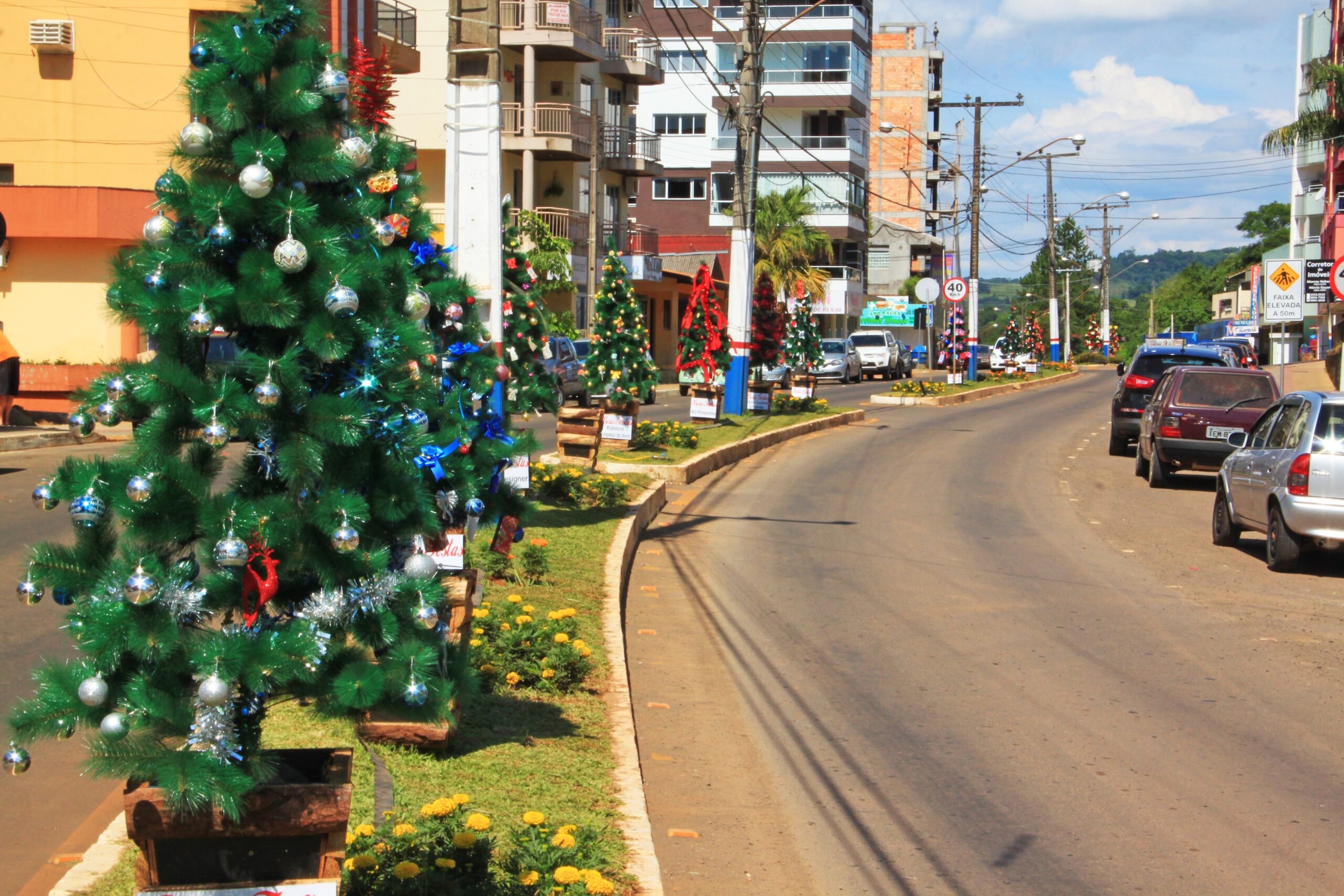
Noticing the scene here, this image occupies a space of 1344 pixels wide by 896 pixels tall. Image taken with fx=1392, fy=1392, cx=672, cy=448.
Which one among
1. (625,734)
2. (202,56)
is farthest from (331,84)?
(625,734)

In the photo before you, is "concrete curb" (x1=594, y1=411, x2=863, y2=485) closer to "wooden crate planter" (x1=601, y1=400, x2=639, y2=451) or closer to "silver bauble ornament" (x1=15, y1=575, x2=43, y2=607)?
"wooden crate planter" (x1=601, y1=400, x2=639, y2=451)

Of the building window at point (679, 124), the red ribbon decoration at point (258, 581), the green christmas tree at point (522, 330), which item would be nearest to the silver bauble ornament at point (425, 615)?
the red ribbon decoration at point (258, 581)

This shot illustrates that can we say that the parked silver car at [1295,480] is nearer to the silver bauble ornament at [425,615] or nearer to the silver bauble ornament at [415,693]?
the silver bauble ornament at [425,615]

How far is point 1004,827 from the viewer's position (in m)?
6.20

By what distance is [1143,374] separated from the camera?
2355 cm

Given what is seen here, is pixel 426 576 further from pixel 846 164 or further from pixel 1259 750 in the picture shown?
pixel 846 164

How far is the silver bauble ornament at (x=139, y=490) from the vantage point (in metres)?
3.92

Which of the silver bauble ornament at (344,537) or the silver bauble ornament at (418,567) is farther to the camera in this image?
the silver bauble ornament at (418,567)

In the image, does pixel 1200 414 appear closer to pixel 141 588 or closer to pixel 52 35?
pixel 141 588

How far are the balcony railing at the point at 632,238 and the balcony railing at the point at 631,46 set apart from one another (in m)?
6.32

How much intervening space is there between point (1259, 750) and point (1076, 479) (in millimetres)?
14201

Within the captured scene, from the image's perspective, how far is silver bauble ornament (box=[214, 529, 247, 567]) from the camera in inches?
155

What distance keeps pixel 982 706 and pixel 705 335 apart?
1780 centimetres

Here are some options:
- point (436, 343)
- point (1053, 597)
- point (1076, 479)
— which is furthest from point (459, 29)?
point (1076, 479)
